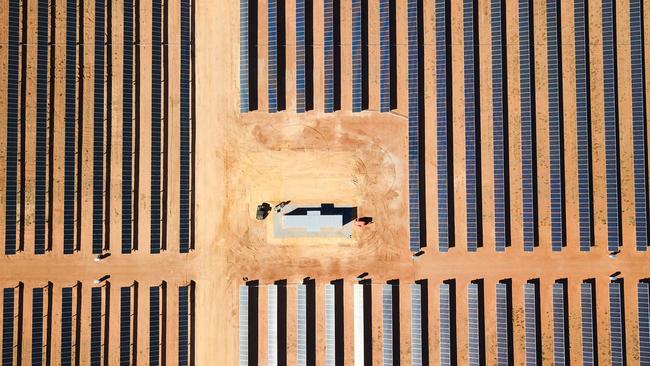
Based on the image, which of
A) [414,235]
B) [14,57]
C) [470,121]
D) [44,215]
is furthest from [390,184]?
[14,57]

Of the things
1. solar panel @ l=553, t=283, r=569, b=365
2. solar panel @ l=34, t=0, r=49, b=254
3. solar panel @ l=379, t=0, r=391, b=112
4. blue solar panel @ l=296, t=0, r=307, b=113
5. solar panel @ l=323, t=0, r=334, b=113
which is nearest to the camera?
solar panel @ l=553, t=283, r=569, b=365

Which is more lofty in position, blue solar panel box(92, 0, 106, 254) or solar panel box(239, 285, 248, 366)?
blue solar panel box(92, 0, 106, 254)

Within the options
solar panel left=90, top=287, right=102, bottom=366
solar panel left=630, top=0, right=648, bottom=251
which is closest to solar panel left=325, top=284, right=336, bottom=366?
solar panel left=90, top=287, right=102, bottom=366

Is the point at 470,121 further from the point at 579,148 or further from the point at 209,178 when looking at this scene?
the point at 209,178

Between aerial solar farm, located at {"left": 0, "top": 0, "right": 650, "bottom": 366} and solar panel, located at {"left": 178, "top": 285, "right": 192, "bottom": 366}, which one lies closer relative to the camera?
aerial solar farm, located at {"left": 0, "top": 0, "right": 650, "bottom": 366}

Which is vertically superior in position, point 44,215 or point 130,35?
point 130,35

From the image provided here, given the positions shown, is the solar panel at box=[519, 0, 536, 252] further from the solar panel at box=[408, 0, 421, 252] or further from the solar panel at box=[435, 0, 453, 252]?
the solar panel at box=[408, 0, 421, 252]

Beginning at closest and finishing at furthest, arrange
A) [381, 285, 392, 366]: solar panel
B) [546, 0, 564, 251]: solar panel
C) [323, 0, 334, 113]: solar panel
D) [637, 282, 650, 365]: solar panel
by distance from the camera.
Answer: [637, 282, 650, 365]: solar panel < [546, 0, 564, 251]: solar panel < [381, 285, 392, 366]: solar panel < [323, 0, 334, 113]: solar panel

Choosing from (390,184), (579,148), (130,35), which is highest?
(130,35)
